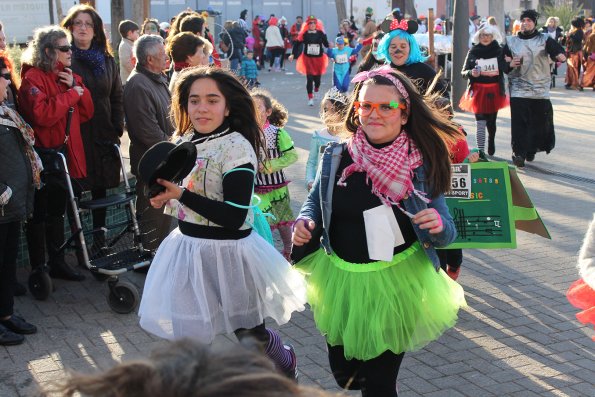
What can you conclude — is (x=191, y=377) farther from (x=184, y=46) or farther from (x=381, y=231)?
(x=184, y=46)

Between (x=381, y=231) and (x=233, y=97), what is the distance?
1.05 meters

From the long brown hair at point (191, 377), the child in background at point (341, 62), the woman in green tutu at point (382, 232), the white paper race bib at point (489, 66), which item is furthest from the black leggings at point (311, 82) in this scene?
the long brown hair at point (191, 377)

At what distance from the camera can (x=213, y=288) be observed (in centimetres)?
428

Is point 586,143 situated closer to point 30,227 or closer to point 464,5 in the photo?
point 464,5

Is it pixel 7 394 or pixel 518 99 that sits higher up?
pixel 518 99

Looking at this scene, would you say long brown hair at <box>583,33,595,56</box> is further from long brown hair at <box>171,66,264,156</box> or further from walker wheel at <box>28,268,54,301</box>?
long brown hair at <box>171,66,264,156</box>

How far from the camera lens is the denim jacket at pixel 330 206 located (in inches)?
153

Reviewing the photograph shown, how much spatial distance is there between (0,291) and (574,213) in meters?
5.86

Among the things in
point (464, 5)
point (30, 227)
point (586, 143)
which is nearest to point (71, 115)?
point (30, 227)

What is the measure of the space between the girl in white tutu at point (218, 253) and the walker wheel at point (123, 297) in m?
1.81

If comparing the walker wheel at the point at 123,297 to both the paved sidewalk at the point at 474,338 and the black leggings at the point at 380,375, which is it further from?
the black leggings at the point at 380,375

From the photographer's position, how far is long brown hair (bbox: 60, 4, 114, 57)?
695 centimetres

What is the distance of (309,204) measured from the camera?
411 cm

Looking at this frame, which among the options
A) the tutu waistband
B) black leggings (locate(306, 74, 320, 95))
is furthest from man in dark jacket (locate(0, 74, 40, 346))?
black leggings (locate(306, 74, 320, 95))
